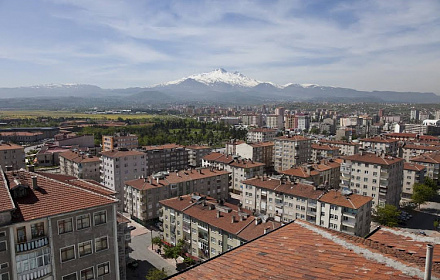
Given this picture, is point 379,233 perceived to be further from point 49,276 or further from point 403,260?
point 49,276

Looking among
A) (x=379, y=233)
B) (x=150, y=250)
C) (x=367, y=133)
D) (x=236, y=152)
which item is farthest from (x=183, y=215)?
(x=367, y=133)

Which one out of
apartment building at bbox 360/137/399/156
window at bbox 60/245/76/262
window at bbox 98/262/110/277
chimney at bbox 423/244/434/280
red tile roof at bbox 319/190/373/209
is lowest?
red tile roof at bbox 319/190/373/209

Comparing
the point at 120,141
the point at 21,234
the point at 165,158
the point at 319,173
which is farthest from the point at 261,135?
the point at 21,234

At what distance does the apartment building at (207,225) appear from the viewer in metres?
22.4

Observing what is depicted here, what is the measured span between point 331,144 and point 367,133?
53.5 m

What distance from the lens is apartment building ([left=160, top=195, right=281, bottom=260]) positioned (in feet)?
73.5

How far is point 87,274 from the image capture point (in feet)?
39.6

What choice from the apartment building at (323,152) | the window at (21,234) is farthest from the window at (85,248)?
the apartment building at (323,152)

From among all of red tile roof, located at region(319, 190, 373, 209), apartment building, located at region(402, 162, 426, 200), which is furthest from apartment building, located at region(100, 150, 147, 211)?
apartment building, located at region(402, 162, 426, 200)

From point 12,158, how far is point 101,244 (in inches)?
1818

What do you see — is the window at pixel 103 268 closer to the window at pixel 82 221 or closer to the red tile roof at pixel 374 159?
the window at pixel 82 221

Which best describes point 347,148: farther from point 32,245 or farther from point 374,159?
point 32,245

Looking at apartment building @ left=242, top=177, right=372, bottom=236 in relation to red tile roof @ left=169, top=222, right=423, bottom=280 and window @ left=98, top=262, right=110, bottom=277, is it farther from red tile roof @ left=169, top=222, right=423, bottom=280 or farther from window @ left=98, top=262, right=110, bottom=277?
red tile roof @ left=169, top=222, right=423, bottom=280

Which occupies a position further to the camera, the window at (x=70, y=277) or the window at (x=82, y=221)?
the window at (x=82, y=221)
